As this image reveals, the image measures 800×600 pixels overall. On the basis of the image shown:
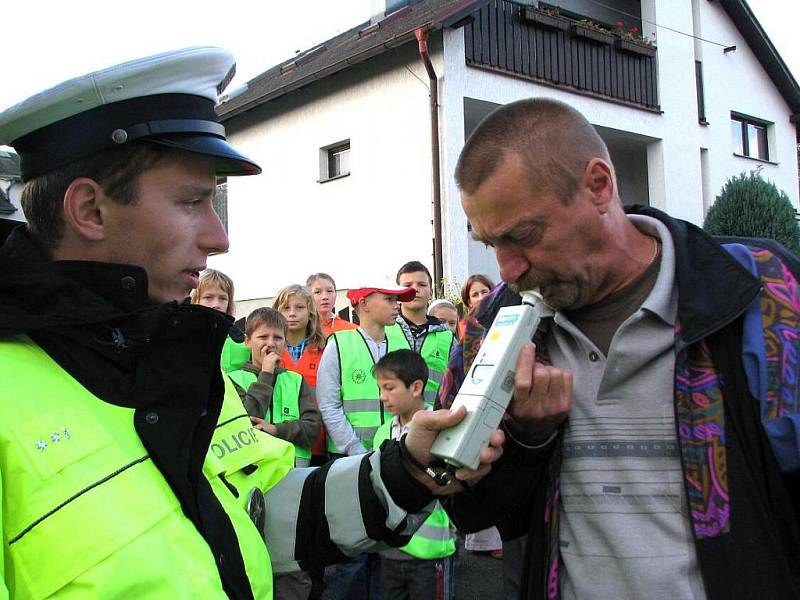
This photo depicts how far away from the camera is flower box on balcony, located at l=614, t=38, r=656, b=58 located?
568 inches

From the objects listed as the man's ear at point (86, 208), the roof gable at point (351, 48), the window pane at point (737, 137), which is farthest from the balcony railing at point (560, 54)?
the man's ear at point (86, 208)

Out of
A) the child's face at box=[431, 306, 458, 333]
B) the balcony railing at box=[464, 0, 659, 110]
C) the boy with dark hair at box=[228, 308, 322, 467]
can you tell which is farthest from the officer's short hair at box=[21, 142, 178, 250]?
the balcony railing at box=[464, 0, 659, 110]

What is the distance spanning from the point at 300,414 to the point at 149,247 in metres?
3.35

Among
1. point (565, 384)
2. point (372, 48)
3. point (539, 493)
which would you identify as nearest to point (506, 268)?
point (565, 384)

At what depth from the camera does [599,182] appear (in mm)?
1961

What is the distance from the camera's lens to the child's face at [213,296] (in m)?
4.85

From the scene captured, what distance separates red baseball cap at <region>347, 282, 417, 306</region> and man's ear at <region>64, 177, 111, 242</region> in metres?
3.93

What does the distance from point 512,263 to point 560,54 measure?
41.8ft

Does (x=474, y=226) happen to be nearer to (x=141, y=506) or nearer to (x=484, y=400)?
(x=484, y=400)

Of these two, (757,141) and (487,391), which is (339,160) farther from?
(487,391)

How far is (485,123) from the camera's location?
2.03m

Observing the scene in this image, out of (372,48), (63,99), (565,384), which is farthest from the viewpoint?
(372,48)

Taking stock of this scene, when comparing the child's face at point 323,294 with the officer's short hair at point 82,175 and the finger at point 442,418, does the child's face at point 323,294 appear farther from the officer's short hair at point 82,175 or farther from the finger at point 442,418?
the officer's short hair at point 82,175

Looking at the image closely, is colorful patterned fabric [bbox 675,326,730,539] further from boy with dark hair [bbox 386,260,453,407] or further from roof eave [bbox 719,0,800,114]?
roof eave [bbox 719,0,800,114]
